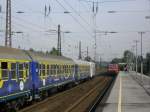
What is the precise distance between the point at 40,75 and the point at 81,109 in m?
3.69

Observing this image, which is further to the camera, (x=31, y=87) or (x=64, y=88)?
(x=64, y=88)

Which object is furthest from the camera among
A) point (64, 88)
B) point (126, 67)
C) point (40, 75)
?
point (126, 67)

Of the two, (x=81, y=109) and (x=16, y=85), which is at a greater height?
(x=16, y=85)

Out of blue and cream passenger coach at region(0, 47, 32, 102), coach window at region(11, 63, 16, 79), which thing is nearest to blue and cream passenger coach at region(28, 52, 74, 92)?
blue and cream passenger coach at region(0, 47, 32, 102)

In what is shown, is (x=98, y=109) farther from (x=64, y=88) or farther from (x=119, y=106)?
(x=64, y=88)

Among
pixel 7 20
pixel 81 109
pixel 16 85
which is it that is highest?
pixel 7 20

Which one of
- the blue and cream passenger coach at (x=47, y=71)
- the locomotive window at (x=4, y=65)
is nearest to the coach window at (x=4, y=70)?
the locomotive window at (x=4, y=65)

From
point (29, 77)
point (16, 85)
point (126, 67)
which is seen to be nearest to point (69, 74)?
point (29, 77)

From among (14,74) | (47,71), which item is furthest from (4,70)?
(47,71)

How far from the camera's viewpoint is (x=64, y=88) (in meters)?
40.8

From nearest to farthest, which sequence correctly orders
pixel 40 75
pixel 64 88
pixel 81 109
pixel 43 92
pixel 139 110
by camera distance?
1. pixel 139 110
2. pixel 81 109
3. pixel 40 75
4. pixel 43 92
5. pixel 64 88

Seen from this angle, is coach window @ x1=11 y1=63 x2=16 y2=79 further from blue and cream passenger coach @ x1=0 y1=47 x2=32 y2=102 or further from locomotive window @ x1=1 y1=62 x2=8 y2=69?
locomotive window @ x1=1 y1=62 x2=8 y2=69

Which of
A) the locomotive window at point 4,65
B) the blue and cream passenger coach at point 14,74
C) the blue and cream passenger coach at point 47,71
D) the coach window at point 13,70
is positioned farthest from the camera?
the blue and cream passenger coach at point 47,71

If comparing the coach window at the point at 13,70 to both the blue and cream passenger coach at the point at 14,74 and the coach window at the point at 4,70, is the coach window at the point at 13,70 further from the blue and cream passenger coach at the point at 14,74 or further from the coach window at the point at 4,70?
the coach window at the point at 4,70
